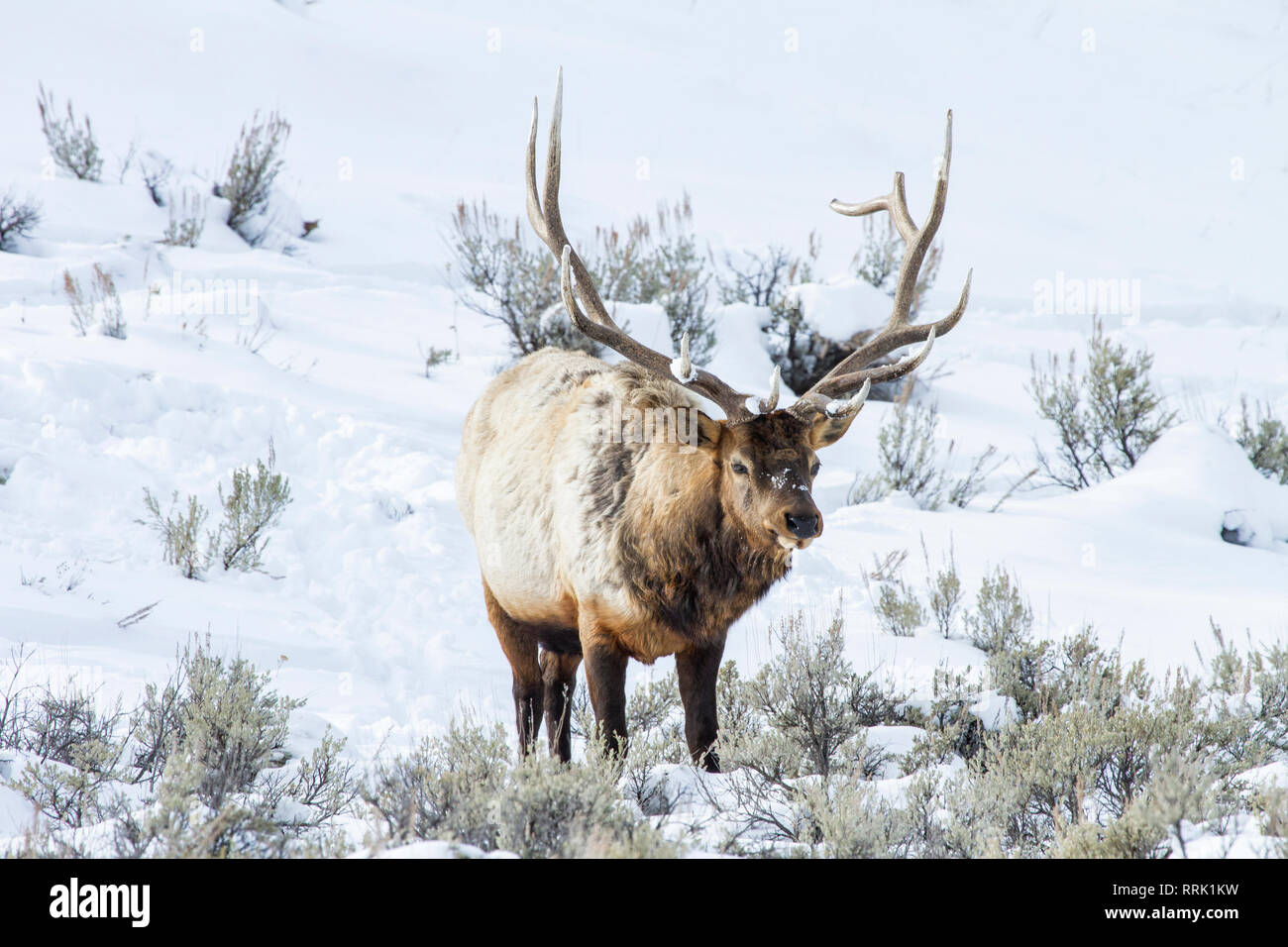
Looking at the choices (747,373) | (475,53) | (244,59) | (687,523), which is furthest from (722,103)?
(687,523)

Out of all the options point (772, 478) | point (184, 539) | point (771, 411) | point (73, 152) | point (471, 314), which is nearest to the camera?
point (772, 478)

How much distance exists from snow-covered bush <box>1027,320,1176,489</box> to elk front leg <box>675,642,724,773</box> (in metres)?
6.78

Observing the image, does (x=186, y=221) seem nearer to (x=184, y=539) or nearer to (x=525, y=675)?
(x=184, y=539)

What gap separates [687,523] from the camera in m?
4.06

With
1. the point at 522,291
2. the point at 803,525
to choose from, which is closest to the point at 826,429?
the point at 803,525

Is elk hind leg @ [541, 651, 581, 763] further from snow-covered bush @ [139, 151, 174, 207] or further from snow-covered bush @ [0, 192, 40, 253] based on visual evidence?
snow-covered bush @ [139, 151, 174, 207]

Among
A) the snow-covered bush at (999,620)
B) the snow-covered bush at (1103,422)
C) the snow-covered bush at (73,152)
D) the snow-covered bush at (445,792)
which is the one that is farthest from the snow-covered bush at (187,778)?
the snow-covered bush at (73,152)

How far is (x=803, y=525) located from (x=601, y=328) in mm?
1156

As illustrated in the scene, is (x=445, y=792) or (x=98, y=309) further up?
(x=98, y=309)

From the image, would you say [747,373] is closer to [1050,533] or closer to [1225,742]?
[1050,533]

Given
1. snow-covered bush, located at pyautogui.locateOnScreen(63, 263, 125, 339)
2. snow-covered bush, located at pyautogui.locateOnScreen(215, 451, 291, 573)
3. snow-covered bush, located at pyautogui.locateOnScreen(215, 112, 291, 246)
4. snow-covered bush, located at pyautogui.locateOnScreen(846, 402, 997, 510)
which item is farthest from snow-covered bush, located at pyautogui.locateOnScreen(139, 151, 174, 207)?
snow-covered bush, located at pyautogui.locateOnScreen(846, 402, 997, 510)

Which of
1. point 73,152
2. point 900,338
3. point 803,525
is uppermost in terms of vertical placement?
point 73,152

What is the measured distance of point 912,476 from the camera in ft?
30.6

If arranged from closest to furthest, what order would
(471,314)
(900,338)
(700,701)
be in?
1. (700,701)
2. (900,338)
3. (471,314)
